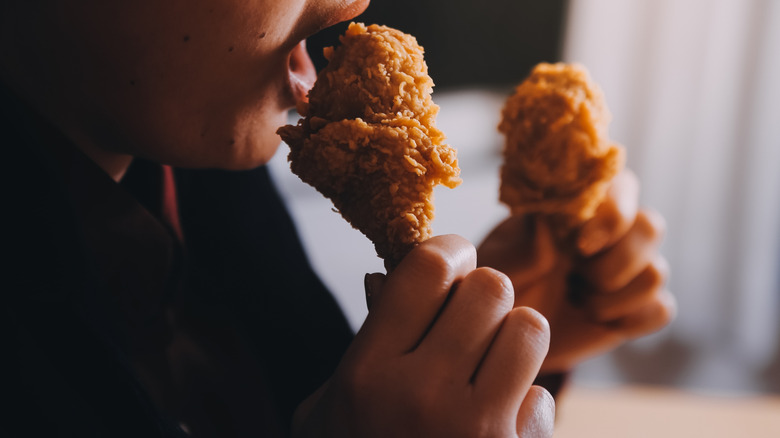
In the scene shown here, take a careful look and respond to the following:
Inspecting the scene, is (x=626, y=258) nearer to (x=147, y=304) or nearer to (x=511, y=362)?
(x=511, y=362)

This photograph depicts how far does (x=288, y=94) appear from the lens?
0.52 meters

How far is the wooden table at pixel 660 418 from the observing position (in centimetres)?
104

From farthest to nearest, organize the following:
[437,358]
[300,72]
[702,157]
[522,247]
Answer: [702,157], [522,247], [300,72], [437,358]

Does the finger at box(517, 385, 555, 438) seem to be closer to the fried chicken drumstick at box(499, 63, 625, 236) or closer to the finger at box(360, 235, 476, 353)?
the finger at box(360, 235, 476, 353)

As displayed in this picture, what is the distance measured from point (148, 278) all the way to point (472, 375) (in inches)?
13.9

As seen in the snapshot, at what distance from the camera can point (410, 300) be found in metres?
0.44

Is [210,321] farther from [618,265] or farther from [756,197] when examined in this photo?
[756,197]

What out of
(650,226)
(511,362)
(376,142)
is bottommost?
(650,226)

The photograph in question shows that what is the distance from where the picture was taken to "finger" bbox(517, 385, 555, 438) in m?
0.48

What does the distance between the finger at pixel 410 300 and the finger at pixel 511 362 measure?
5cm

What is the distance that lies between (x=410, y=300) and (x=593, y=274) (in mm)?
466

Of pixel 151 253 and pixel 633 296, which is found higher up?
pixel 151 253

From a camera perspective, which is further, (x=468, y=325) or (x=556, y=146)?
(x=556, y=146)

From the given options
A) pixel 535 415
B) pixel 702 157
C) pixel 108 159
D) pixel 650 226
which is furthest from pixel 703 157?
pixel 108 159
